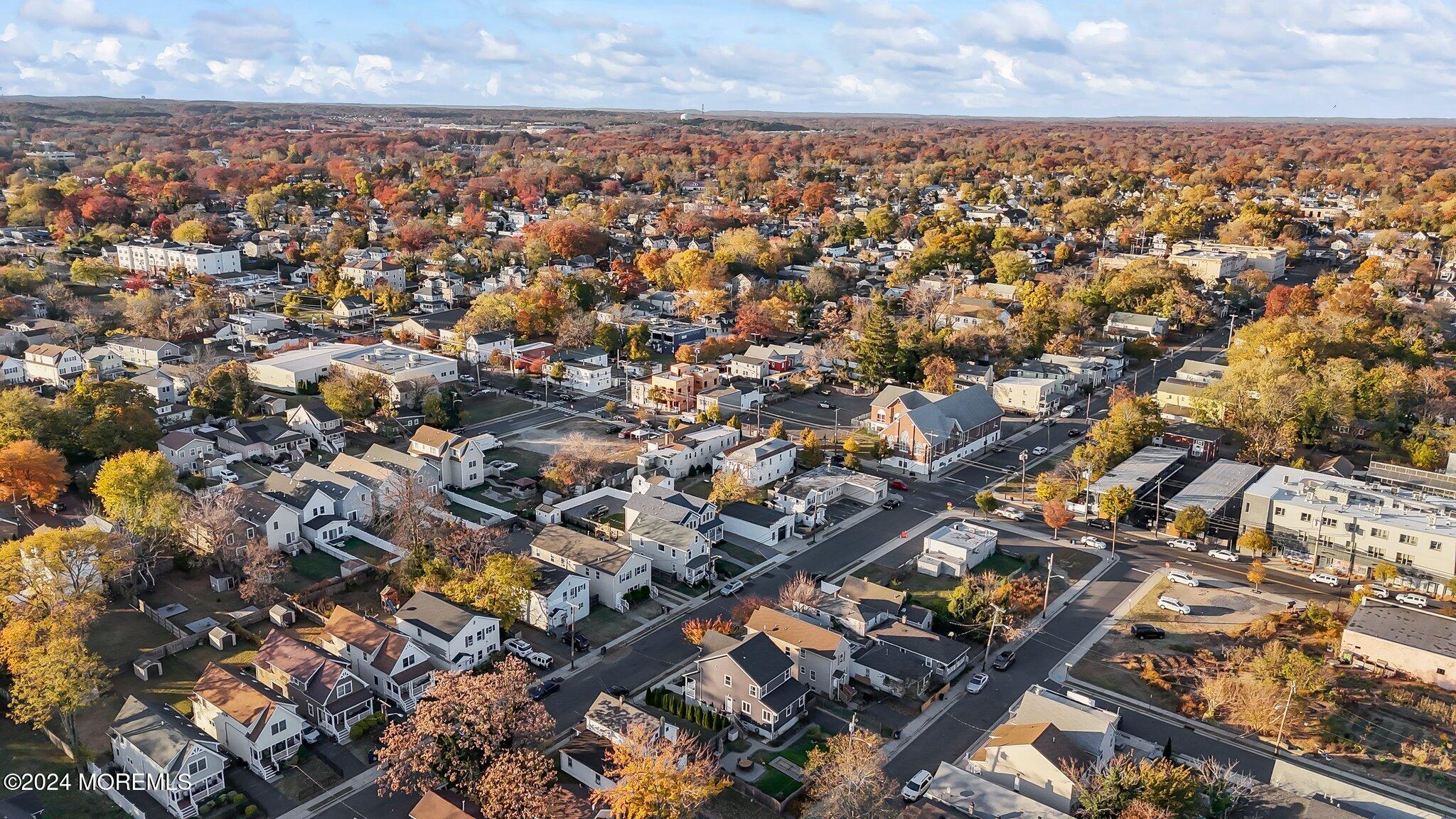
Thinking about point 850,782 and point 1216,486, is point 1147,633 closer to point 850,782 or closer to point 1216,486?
point 1216,486

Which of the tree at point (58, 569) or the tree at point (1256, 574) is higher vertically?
the tree at point (58, 569)

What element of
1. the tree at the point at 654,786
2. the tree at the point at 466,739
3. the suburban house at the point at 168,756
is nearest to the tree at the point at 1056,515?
the tree at the point at 654,786

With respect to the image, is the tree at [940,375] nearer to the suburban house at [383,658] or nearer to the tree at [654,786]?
the suburban house at [383,658]

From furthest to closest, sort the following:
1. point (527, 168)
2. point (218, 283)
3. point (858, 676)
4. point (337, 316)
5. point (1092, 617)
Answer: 1. point (527, 168)
2. point (218, 283)
3. point (337, 316)
4. point (1092, 617)
5. point (858, 676)

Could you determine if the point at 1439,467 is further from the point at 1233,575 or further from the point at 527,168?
the point at 527,168

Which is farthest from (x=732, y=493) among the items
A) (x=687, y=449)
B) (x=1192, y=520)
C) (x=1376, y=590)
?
(x=1376, y=590)

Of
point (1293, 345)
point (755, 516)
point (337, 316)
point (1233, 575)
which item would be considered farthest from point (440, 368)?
point (1293, 345)
